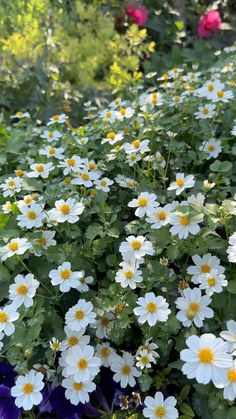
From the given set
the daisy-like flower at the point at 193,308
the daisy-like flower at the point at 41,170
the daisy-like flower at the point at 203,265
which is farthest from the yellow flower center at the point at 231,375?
the daisy-like flower at the point at 41,170

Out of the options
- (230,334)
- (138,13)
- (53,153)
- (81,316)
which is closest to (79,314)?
(81,316)

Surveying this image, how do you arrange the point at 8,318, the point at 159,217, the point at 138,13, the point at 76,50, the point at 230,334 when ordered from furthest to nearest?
the point at 138,13, the point at 76,50, the point at 159,217, the point at 8,318, the point at 230,334

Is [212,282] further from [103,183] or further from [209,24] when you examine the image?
[209,24]

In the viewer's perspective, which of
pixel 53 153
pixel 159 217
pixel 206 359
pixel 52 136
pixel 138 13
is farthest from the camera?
pixel 138 13

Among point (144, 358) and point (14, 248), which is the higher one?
point (14, 248)

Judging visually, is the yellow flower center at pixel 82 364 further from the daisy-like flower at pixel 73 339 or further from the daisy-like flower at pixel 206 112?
the daisy-like flower at pixel 206 112
